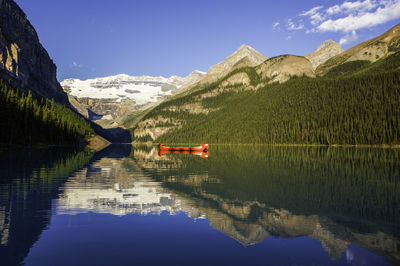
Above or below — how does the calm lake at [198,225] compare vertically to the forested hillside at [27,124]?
below

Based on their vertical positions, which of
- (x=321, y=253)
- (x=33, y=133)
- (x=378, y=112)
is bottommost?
(x=321, y=253)

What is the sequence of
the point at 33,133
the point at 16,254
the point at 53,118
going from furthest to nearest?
1. the point at 53,118
2. the point at 33,133
3. the point at 16,254

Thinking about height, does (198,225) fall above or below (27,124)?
below

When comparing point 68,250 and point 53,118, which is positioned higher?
point 53,118

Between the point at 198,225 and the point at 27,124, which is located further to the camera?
the point at 27,124

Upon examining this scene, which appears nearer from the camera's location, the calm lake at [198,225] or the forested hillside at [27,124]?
the calm lake at [198,225]

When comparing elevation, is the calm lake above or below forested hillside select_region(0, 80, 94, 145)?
below

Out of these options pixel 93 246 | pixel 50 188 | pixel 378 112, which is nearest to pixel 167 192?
pixel 50 188

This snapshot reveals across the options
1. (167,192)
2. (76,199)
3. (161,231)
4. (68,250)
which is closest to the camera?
(68,250)

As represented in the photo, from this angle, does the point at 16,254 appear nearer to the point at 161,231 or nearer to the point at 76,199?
the point at 161,231

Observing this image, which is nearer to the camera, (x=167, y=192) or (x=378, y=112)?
(x=167, y=192)

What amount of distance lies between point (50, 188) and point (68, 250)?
14.7m

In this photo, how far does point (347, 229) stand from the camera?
560 inches

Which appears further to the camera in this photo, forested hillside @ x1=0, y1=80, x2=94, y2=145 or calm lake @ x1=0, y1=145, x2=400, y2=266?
forested hillside @ x1=0, y1=80, x2=94, y2=145
